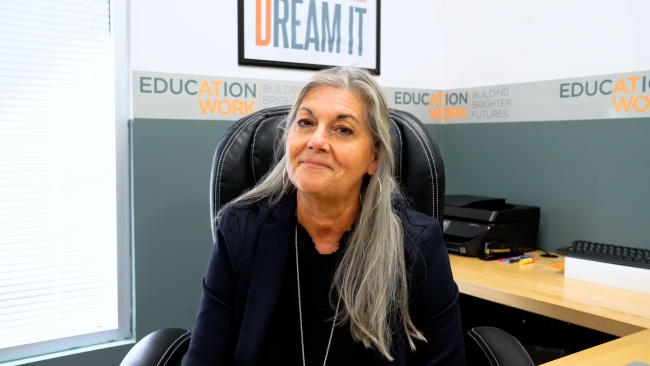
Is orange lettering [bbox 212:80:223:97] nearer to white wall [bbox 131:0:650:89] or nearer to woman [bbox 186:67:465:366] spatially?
white wall [bbox 131:0:650:89]

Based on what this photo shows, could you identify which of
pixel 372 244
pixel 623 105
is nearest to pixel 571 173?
pixel 623 105

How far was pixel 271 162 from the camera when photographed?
1.49 meters

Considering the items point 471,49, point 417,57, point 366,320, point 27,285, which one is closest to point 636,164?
point 471,49

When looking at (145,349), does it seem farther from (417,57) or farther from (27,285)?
(417,57)

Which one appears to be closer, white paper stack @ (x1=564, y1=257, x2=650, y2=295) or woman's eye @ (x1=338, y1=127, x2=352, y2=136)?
woman's eye @ (x1=338, y1=127, x2=352, y2=136)

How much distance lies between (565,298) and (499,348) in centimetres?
41

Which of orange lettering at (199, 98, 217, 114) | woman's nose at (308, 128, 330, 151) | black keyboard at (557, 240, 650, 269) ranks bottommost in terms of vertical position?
black keyboard at (557, 240, 650, 269)

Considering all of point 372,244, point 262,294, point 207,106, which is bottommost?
point 262,294

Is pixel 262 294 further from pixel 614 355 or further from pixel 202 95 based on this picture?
pixel 202 95

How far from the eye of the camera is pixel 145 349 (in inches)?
49.9

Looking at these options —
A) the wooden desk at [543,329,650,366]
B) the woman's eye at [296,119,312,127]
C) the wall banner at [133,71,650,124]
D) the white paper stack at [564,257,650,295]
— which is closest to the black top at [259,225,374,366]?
the woman's eye at [296,119,312,127]

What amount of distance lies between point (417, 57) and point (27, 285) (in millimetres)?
1947

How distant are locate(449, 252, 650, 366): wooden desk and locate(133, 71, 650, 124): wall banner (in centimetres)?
64

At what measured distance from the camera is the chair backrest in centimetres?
145
